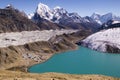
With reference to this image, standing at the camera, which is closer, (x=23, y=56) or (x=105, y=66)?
(x=105, y=66)

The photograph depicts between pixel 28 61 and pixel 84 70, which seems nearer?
pixel 84 70

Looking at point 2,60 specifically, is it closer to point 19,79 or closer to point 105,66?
point 105,66

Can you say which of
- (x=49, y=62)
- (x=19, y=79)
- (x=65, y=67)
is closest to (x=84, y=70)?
(x=65, y=67)

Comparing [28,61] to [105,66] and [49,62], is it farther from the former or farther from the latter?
[105,66]

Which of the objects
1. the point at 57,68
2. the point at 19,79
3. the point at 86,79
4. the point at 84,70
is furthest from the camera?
the point at 57,68

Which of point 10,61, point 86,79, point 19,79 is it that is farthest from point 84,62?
point 19,79

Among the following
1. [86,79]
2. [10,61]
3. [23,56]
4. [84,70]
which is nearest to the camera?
[86,79]

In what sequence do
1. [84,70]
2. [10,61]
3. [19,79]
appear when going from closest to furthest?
[19,79] → [84,70] → [10,61]

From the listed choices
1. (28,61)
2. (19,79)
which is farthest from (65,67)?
(19,79)

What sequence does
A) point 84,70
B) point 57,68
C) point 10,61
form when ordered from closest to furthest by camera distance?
point 84,70, point 57,68, point 10,61
